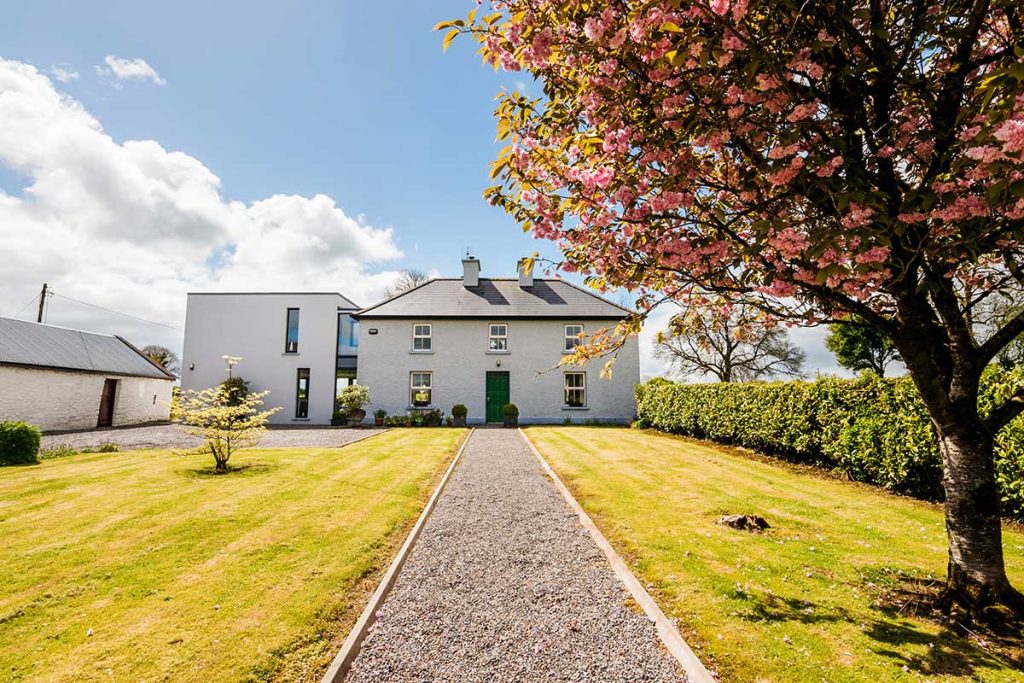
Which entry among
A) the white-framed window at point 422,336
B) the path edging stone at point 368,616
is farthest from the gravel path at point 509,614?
the white-framed window at point 422,336

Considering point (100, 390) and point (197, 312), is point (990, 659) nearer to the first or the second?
point (100, 390)

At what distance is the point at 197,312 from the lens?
30297 mm

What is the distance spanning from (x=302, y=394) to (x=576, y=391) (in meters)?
16.9

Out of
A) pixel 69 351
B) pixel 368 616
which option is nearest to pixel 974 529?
pixel 368 616

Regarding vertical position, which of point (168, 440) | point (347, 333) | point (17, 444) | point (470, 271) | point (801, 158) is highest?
point (470, 271)

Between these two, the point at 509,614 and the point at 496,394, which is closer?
the point at 509,614

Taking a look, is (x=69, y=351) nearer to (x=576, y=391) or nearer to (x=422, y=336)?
(x=422, y=336)

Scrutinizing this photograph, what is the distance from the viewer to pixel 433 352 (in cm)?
2712

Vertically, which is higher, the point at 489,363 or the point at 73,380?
the point at 489,363

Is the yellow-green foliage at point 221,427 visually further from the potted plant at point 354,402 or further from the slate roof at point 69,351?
the slate roof at point 69,351

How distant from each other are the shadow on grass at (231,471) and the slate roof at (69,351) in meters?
16.6

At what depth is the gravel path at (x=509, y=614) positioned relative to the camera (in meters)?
3.71

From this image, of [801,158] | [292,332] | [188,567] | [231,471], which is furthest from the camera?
[292,332]

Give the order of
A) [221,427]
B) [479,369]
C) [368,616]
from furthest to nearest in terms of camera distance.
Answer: [479,369], [221,427], [368,616]
